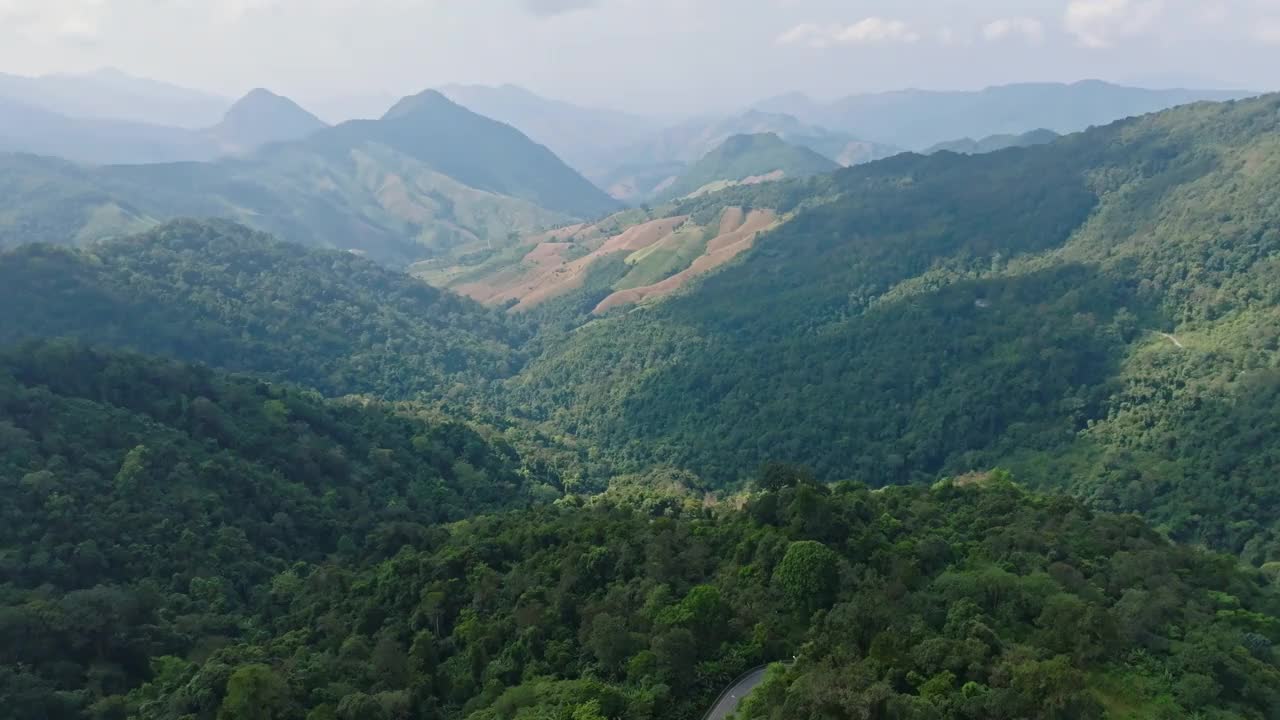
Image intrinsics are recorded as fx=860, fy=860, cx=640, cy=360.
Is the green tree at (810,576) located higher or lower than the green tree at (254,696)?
higher

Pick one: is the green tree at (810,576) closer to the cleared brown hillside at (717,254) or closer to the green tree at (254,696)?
the green tree at (254,696)

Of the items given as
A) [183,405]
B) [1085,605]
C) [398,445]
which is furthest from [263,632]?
[1085,605]

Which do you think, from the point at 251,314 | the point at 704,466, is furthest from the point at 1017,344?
the point at 251,314

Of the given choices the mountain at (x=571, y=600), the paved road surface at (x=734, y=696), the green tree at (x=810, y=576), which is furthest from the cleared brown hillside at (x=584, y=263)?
the paved road surface at (x=734, y=696)

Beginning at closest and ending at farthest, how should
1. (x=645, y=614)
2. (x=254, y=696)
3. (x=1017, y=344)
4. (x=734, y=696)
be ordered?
(x=734, y=696) < (x=254, y=696) < (x=645, y=614) < (x=1017, y=344)

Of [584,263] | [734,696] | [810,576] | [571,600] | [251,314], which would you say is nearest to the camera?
[734,696]

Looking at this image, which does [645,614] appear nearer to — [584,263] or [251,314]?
[251,314]
